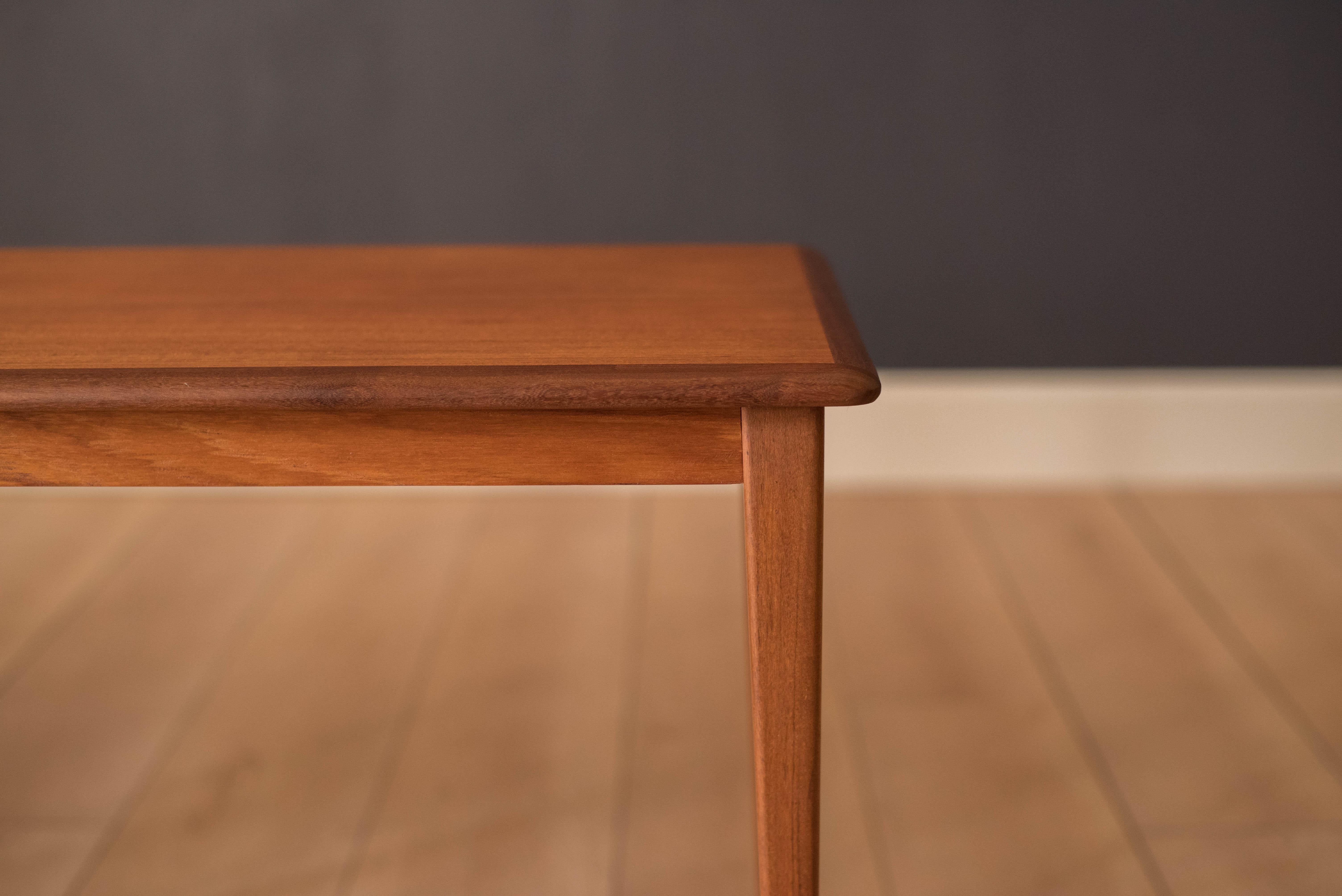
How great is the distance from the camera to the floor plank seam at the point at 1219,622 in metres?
1.33

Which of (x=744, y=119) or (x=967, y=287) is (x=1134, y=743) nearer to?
(x=967, y=287)

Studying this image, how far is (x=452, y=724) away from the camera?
138 cm

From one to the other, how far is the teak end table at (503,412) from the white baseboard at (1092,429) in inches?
42.9

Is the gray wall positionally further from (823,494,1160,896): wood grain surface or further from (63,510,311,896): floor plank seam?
(63,510,311,896): floor plank seam

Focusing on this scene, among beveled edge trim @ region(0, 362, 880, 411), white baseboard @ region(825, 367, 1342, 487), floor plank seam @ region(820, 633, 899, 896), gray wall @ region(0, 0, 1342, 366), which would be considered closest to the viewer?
beveled edge trim @ region(0, 362, 880, 411)

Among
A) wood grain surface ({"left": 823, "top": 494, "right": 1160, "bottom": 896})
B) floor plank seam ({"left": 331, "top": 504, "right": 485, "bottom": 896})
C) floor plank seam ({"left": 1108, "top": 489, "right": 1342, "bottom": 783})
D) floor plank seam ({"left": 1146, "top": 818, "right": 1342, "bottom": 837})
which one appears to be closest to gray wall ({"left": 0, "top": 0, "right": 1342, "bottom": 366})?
floor plank seam ({"left": 1108, "top": 489, "right": 1342, "bottom": 783})

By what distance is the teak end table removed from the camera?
0.78 m

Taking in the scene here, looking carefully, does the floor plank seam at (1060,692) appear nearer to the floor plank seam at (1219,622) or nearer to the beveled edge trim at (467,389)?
the floor plank seam at (1219,622)

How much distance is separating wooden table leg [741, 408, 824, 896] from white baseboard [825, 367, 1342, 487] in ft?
3.78

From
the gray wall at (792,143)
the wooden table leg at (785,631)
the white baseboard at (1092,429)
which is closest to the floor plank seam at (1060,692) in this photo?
the white baseboard at (1092,429)

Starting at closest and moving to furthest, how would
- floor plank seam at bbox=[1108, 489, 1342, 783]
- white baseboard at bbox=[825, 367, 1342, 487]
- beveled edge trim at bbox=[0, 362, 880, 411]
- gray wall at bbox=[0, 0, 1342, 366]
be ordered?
1. beveled edge trim at bbox=[0, 362, 880, 411]
2. floor plank seam at bbox=[1108, 489, 1342, 783]
3. gray wall at bbox=[0, 0, 1342, 366]
4. white baseboard at bbox=[825, 367, 1342, 487]

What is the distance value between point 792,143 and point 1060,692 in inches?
39.2

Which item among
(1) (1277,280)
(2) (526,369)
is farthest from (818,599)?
(1) (1277,280)

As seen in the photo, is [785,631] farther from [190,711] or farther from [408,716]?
[190,711]
